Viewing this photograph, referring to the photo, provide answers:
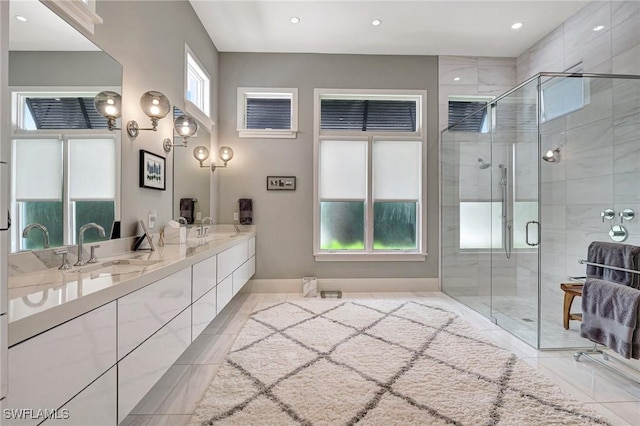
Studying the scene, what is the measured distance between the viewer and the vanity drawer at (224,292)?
242 cm

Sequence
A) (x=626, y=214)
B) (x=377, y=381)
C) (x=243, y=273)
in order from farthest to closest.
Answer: (x=243, y=273)
(x=626, y=214)
(x=377, y=381)

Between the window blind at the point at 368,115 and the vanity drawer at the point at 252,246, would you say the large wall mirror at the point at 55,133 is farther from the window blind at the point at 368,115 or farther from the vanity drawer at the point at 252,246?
the window blind at the point at 368,115

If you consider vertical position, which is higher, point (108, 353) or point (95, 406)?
point (108, 353)

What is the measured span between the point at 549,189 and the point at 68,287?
142 inches

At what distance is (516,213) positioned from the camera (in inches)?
118

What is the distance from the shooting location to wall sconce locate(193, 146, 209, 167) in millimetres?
3227

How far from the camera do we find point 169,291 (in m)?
1.58

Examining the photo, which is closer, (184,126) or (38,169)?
(38,169)

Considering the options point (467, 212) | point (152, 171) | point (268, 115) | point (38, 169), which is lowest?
point (467, 212)

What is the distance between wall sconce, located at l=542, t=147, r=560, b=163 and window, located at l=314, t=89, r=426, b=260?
1.51 m

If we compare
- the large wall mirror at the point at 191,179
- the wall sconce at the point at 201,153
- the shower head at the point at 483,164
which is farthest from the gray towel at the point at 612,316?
the wall sconce at the point at 201,153

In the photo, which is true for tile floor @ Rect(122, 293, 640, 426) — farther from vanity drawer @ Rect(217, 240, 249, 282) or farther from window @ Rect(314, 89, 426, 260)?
window @ Rect(314, 89, 426, 260)

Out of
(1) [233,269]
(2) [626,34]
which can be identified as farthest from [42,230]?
(2) [626,34]

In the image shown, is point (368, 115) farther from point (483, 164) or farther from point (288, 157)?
point (483, 164)
